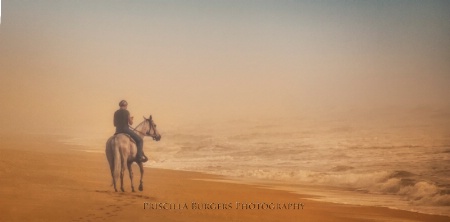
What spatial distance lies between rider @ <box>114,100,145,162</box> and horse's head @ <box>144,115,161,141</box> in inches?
5.7

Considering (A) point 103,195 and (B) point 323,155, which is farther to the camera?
(B) point 323,155

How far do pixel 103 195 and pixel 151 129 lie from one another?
85 cm

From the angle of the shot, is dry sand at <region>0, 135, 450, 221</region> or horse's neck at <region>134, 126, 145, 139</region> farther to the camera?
horse's neck at <region>134, 126, 145, 139</region>

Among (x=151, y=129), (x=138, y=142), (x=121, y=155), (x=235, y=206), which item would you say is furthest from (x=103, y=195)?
(x=235, y=206)

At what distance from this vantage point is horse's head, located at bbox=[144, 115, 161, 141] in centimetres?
625

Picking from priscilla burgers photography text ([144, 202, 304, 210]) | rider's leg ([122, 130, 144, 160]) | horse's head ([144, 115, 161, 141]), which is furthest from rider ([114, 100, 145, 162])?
priscilla burgers photography text ([144, 202, 304, 210])

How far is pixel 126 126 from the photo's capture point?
615cm

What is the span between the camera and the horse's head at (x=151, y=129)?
6250 millimetres

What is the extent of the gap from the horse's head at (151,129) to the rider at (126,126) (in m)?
0.14

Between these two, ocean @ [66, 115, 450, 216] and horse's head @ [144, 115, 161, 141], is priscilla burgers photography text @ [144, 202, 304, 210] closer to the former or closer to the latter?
ocean @ [66, 115, 450, 216]

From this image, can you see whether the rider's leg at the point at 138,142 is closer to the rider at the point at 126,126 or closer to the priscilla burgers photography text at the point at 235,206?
the rider at the point at 126,126

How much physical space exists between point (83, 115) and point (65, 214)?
1078 mm

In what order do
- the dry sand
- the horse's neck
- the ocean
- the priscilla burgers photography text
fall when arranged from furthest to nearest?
1. the ocean
2. the horse's neck
3. the priscilla burgers photography text
4. the dry sand

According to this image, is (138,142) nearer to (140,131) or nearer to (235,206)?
(140,131)
